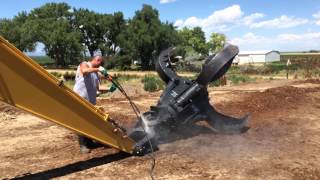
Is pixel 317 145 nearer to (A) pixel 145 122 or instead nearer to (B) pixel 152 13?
(A) pixel 145 122

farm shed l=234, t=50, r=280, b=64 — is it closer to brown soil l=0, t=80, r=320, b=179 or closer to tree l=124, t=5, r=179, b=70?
tree l=124, t=5, r=179, b=70

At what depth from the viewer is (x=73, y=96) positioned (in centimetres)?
710

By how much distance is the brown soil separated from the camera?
7.26 metres

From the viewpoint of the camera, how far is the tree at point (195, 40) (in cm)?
11125

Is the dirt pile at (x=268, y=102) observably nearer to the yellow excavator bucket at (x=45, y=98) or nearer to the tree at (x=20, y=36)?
the yellow excavator bucket at (x=45, y=98)

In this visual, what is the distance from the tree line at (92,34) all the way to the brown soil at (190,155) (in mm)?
61268

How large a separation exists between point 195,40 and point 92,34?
27.4m

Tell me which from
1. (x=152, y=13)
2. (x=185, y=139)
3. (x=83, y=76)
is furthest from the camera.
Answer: (x=152, y=13)

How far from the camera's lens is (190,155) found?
8.19m

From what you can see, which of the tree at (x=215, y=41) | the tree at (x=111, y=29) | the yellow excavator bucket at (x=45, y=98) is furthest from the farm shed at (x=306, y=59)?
the yellow excavator bucket at (x=45, y=98)

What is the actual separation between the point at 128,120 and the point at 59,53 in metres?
76.4

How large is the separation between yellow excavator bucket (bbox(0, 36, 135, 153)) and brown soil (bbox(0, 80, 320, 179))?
24.2 inches

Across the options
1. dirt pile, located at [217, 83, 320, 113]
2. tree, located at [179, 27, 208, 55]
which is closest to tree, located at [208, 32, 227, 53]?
tree, located at [179, 27, 208, 55]

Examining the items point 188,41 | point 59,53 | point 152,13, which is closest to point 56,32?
point 59,53
